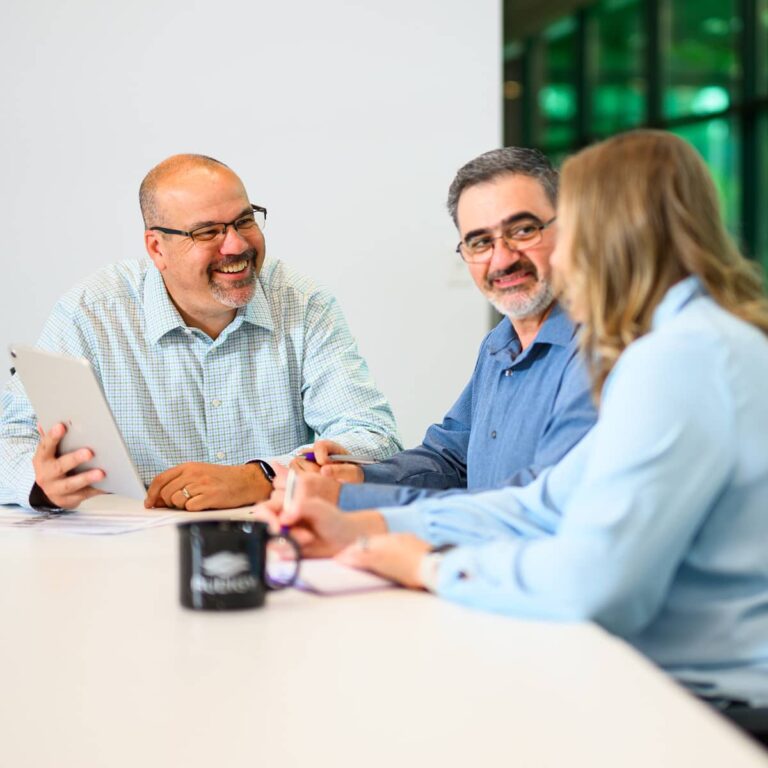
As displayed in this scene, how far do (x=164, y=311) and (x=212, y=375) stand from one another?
0.65 feet

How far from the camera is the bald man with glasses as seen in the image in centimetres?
263

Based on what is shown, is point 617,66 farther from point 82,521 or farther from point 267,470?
point 82,521

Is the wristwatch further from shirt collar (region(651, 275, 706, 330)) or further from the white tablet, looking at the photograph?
shirt collar (region(651, 275, 706, 330))

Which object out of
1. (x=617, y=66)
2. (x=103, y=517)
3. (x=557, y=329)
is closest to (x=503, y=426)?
(x=557, y=329)

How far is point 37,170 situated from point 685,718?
135 inches

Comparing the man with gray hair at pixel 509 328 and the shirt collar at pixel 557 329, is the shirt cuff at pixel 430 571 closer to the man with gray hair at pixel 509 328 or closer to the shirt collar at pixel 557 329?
the man with gray hair at pixel 509 328

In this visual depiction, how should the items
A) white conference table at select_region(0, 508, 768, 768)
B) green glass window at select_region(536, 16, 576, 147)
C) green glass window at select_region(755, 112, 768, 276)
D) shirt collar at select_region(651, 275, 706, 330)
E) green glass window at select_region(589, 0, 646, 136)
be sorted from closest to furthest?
1. white conference table at select_region(0, 508, 768, 768)
2. shirt collar at select_region(651, 275, 706, 330)
3. green glass window at select_region(755, 112, 768, 276)
4. green glass window at select_region(589, 0, 646, 136)
5. green glass window at select_region(536, 16, 576, 147)

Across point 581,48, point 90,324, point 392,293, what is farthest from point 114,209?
point 581,48

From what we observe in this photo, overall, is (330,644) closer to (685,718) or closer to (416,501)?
(685,718)

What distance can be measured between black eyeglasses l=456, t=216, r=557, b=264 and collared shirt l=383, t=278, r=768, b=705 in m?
0.88

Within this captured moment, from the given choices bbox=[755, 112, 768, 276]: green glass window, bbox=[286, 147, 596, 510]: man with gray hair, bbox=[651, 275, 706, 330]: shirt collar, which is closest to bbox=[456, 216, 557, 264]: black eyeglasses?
bbox=[286, 147, 596, 510]: man with gray hair

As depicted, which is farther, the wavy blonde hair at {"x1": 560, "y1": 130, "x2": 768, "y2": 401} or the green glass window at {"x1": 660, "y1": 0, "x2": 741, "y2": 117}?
the green glass window at {"x1": 660, "y1": 0, "x2": 741, "y2": 117}

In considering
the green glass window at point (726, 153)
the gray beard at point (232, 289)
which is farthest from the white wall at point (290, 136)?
the green glass window at point (726, 153)

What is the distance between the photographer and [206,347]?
2.69 m
